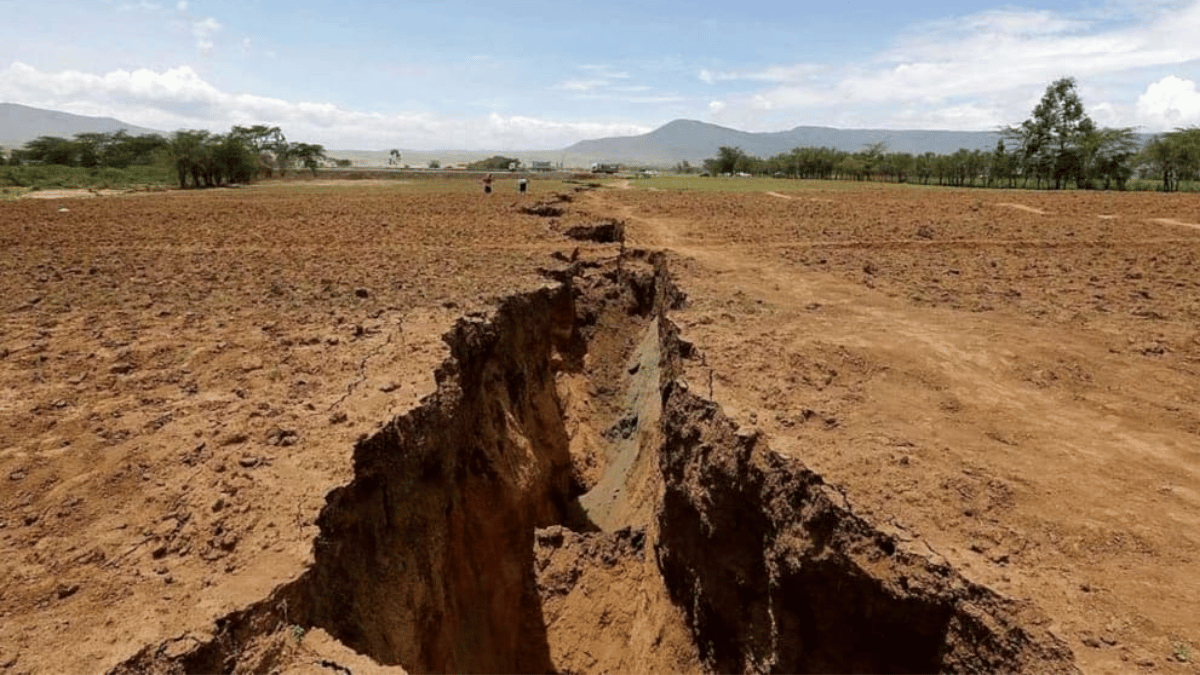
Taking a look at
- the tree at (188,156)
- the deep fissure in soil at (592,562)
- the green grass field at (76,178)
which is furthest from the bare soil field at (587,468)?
the tree at (188,156)

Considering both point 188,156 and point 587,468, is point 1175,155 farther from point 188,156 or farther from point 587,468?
point 188,156

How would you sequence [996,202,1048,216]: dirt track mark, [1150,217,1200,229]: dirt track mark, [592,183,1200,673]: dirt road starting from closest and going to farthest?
1. [592,183,1200,673]: dirt road
2. [1150,217,1200,229]: dirt track mark
3. [996,202,1048,216]: dirt track mark

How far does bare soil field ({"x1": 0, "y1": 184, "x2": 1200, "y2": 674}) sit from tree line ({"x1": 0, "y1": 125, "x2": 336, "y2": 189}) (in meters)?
42.8

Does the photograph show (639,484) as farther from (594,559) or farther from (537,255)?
(537,255)

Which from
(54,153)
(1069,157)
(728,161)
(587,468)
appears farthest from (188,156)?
(728,161)

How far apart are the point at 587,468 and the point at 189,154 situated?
5254cm

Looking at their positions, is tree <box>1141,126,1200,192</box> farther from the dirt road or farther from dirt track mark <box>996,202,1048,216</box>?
the dirt road

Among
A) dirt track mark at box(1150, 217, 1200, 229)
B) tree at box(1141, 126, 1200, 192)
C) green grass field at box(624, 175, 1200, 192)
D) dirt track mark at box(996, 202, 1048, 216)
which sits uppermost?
tree at box(1141, 126, 1200, 192)

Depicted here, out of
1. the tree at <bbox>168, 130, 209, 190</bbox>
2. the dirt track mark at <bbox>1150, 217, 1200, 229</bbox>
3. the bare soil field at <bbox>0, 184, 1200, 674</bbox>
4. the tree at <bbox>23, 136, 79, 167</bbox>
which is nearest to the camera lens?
the bare soil field at <bbox>0, 184, 1200, 674</bbox>

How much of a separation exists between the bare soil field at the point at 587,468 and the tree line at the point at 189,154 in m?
42.8

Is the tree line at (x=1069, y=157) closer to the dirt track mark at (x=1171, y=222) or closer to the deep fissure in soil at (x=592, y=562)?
the dirt track mark at (x=1171, y=222)

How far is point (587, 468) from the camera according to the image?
531 inches

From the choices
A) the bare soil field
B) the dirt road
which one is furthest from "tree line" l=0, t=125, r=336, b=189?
the dirt road

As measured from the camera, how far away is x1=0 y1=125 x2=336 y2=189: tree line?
5278cm
